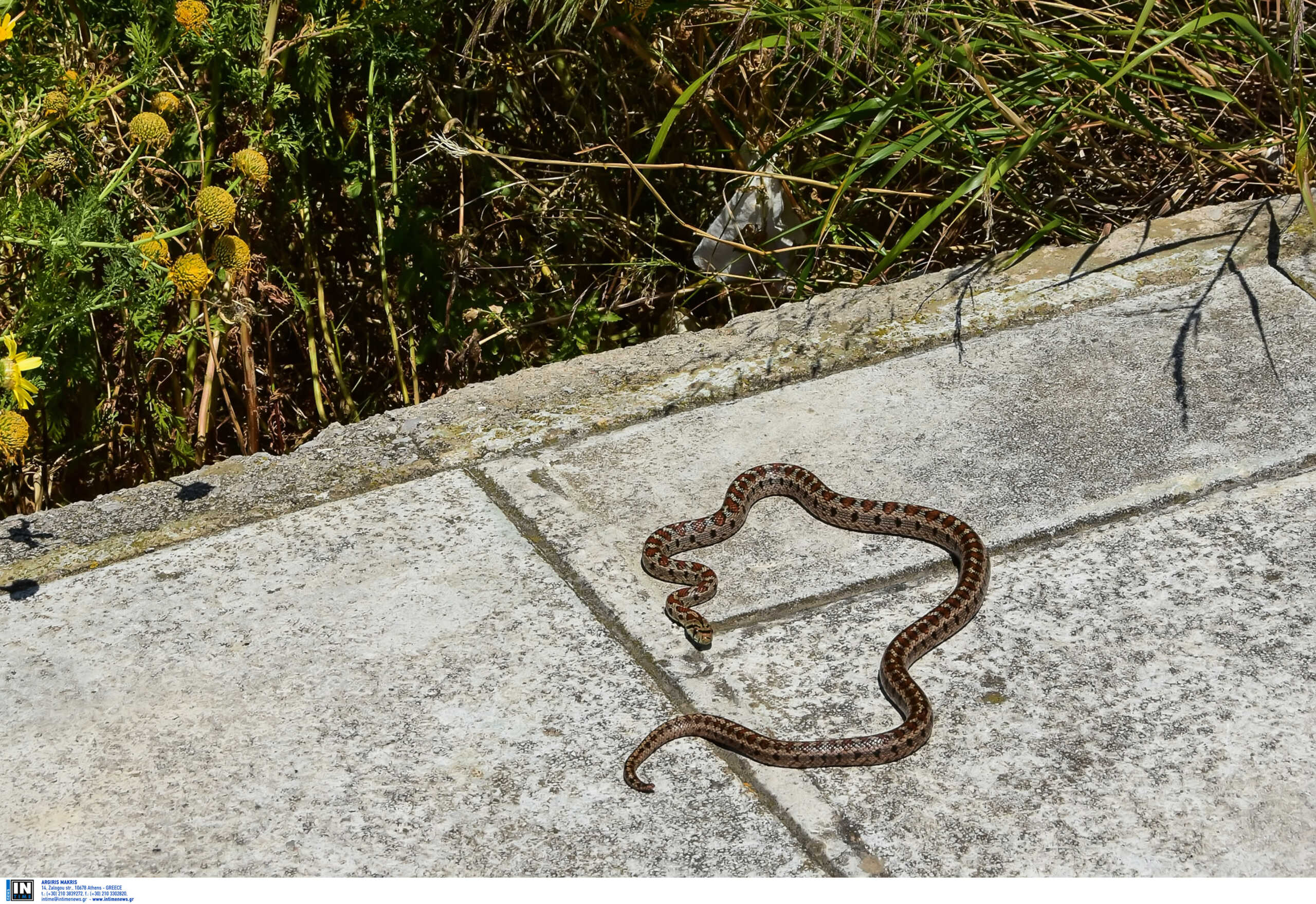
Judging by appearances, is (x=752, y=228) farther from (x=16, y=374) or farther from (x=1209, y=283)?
(x=16, y=374)

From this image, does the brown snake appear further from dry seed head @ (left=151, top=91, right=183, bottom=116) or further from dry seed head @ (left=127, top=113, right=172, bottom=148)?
dry seed head @ (left=151, top=91, right=183, bottom=116)

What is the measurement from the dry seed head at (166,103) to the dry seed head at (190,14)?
0.25 m

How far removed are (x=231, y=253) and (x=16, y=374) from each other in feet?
3.32

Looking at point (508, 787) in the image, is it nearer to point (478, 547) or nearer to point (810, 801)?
point (810, 801)

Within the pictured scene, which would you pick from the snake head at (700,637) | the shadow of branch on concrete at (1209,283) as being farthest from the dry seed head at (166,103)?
the shadow of branch on concrete at (1209,283)

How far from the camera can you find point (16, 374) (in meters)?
3.91

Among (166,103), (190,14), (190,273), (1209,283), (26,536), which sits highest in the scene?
(190,14)

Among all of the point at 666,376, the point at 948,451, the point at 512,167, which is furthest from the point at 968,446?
the point at 512,167

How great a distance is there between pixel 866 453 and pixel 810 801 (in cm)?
181

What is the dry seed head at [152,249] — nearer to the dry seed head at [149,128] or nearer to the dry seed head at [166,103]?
the dry seed head at [149,128]

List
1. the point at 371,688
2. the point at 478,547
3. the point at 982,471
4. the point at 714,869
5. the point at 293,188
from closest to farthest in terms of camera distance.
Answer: the point at 714,869 < the point at 371,688 < the point at 478,547 < the point at 982,471 < the point at 293,188

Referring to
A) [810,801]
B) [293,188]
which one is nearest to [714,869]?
[810,801]

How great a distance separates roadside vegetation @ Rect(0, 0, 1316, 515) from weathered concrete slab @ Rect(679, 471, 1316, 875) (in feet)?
6.31

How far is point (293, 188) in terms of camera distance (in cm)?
566
